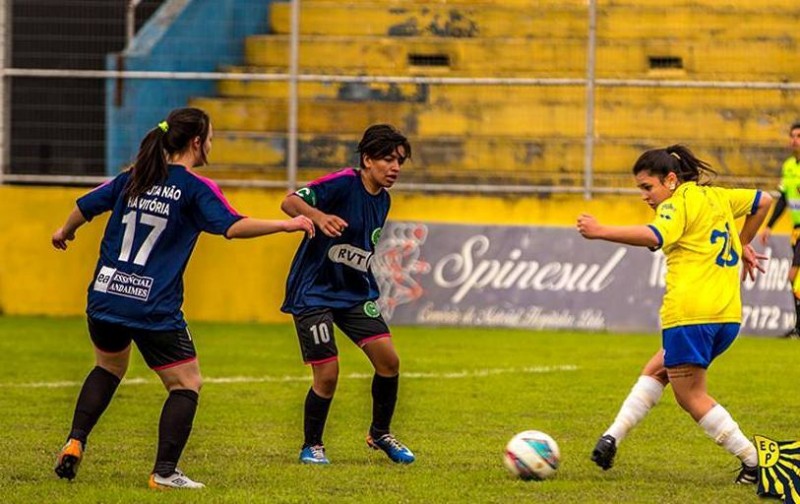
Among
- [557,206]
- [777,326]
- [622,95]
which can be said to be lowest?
[777,326]

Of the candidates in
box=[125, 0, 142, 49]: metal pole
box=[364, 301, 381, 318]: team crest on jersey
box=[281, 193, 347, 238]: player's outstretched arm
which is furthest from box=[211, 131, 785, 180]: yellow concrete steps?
box=[281, 193, 347, 238]: player's outstretched arm

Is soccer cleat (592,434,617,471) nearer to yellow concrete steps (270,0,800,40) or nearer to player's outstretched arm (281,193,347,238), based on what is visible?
player's outstretched arm (281,193,347,238)

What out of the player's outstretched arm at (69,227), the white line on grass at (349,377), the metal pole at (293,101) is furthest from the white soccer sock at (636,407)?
the metal pole at (293,101)

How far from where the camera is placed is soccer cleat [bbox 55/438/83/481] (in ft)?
24.4

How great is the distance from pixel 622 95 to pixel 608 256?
225 centimetres

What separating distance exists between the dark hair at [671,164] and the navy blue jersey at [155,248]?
74.2 inches

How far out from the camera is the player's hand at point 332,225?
793 centimetres

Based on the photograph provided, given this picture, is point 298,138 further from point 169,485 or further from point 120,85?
point 169,485

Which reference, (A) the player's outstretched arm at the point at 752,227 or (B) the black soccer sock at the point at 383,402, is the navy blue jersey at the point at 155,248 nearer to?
(B) the black soccer sock at the point at 383,402

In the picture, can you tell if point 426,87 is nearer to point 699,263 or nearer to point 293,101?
point 293,101

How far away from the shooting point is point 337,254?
28.1ft

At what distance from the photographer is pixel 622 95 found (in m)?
18.5

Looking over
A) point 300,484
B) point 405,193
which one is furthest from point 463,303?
point 300,484

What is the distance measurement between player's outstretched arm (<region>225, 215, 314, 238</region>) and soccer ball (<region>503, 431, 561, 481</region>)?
1.45 metres
